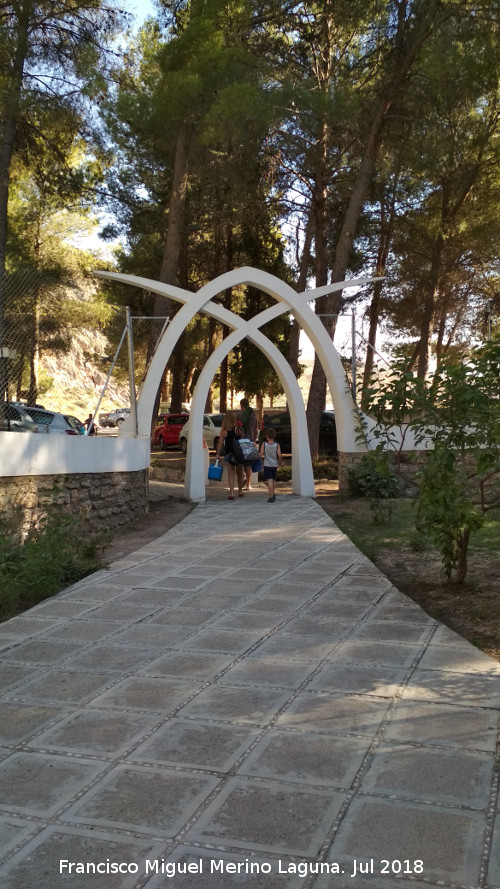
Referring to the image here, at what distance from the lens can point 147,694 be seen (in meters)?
4.16

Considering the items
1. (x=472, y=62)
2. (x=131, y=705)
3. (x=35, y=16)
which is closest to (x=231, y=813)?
(x=131, y=705)

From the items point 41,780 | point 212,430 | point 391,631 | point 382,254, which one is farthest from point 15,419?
point 382,254

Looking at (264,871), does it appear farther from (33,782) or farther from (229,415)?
(229,415)

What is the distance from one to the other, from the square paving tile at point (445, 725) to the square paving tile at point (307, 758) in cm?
27

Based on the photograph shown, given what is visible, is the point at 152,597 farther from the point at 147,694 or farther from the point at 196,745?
the point at 196,745

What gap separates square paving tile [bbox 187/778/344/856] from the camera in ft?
8.93

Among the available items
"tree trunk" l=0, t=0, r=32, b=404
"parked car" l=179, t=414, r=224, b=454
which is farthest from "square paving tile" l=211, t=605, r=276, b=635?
"parked car" l=179, t=414, r=224, b=454

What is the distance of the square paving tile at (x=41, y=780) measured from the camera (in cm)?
299

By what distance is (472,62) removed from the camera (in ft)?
48.0

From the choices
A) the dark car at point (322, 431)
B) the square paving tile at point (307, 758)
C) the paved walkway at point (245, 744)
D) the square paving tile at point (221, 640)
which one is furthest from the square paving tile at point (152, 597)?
the dark car at point (322, 431)

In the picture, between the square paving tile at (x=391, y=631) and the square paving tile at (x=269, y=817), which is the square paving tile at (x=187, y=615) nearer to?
the square paving tile at (x=391, y=631)

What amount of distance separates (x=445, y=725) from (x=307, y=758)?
0.76 meters

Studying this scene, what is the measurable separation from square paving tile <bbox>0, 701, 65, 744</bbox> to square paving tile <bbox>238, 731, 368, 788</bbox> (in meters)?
1.10

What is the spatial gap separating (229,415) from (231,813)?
9.88 metres
